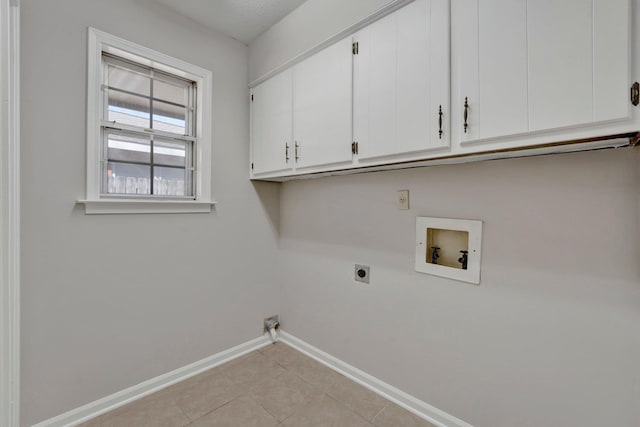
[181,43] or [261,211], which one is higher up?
[181,43]

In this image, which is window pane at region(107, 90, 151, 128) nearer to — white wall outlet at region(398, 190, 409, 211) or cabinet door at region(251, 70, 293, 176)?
cabinet door at region(251, 70, 293, 176)

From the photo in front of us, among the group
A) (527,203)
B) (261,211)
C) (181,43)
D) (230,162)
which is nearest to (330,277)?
(261,211)

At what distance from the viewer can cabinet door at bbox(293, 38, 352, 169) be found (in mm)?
1657

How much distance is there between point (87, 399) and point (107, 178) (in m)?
1.30

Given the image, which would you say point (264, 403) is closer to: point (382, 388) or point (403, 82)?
point (382, 388)

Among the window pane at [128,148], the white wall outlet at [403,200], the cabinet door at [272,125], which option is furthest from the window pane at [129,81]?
the white wall outlet at [403,200]

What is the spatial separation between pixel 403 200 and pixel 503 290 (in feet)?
2.27

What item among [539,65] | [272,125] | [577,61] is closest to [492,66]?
[539,65]

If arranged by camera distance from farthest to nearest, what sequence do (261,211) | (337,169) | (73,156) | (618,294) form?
1. (261,211)
2. (337,169)
3. (73,156)
4. (618,294)

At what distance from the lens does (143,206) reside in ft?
6.01

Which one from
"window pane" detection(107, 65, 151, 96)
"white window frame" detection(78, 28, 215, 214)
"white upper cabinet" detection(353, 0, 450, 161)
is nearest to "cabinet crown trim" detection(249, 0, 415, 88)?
"white upper cabinet" detection(353, 0, 450, 161)

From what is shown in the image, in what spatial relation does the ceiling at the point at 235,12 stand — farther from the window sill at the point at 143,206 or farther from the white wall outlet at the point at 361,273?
the white wall outlet at the point at 361,273

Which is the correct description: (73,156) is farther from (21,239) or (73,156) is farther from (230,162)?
(230,162)

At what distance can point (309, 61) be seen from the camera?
186 centimetres
